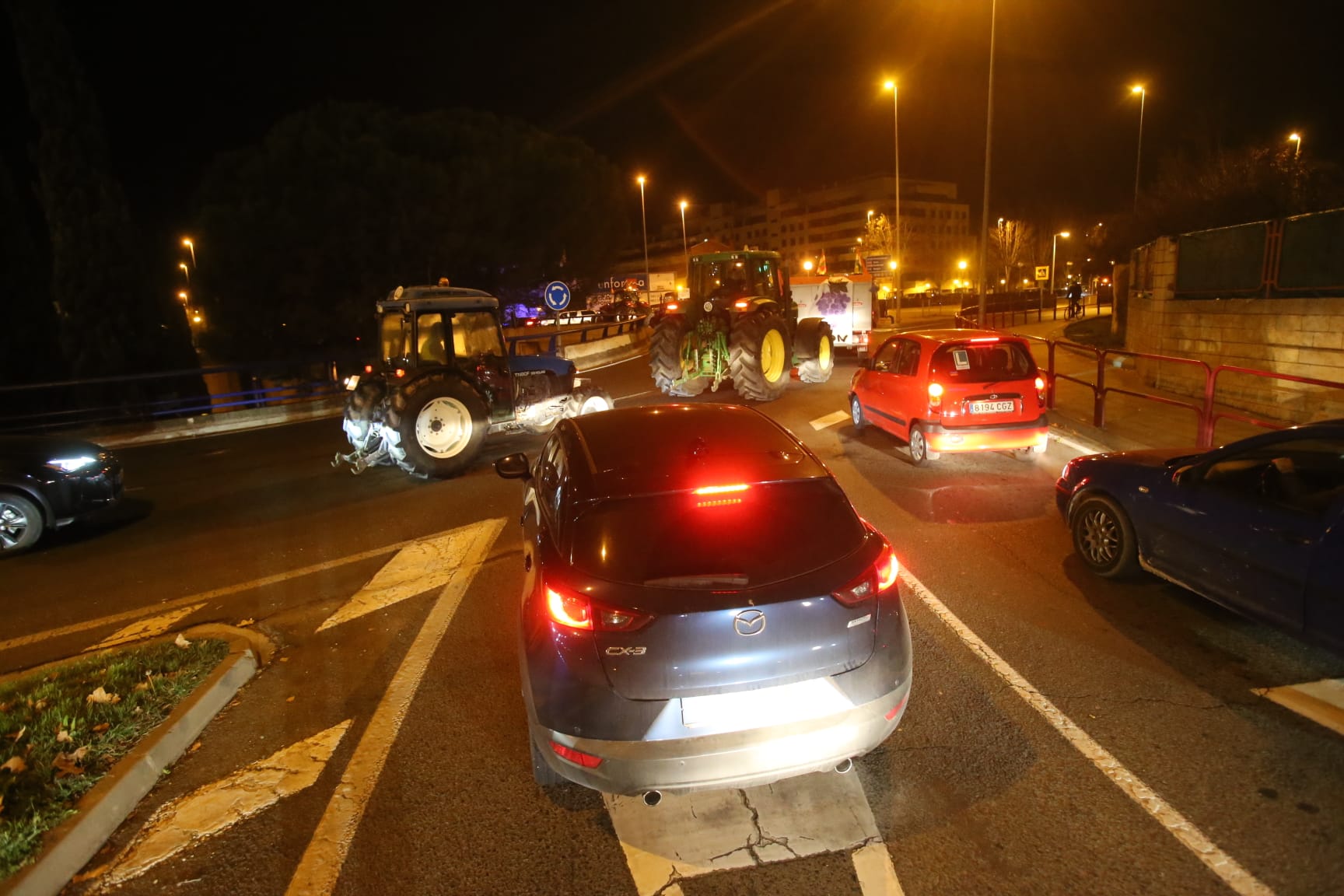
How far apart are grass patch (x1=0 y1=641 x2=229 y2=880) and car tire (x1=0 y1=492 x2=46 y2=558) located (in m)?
4.28

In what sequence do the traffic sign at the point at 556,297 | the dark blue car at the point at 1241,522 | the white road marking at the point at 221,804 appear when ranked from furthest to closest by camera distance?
the traffic sign at the point at 556,297 < the dark blue car at the point at 1241,522 < the white road marking at the point at 221,804

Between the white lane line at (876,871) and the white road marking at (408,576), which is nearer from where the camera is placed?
the white lane line at (876,871)

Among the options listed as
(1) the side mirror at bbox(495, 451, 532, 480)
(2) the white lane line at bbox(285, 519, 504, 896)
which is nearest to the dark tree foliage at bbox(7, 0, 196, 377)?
(2) the white lane line at bbox(285, 519, 504, 896)

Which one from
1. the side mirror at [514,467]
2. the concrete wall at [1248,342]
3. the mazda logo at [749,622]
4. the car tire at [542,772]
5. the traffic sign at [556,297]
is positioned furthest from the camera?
the traffic sign at [556,297]

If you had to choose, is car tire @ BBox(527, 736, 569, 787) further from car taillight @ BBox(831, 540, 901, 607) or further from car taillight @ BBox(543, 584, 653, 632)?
car taillight @ BBox(831, 540, 901, 607)

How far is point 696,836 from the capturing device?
3.34 meters

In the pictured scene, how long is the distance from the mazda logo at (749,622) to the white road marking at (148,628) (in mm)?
4990

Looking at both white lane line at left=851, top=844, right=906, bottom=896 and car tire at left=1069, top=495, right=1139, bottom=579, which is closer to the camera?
white lane line at left=851, top=844, right=906, bottom=896

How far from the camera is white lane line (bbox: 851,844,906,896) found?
2.99m

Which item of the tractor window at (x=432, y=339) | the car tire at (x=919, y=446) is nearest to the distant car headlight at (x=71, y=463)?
the tractor window at (x=432, y=339)

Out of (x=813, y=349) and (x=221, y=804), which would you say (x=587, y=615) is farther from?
(x=813, y=349)

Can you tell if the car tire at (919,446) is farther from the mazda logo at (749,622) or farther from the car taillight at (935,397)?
the mazda logo at (749,622)

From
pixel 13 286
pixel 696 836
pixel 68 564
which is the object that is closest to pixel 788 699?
pixel 696 836

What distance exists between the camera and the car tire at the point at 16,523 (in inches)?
325
